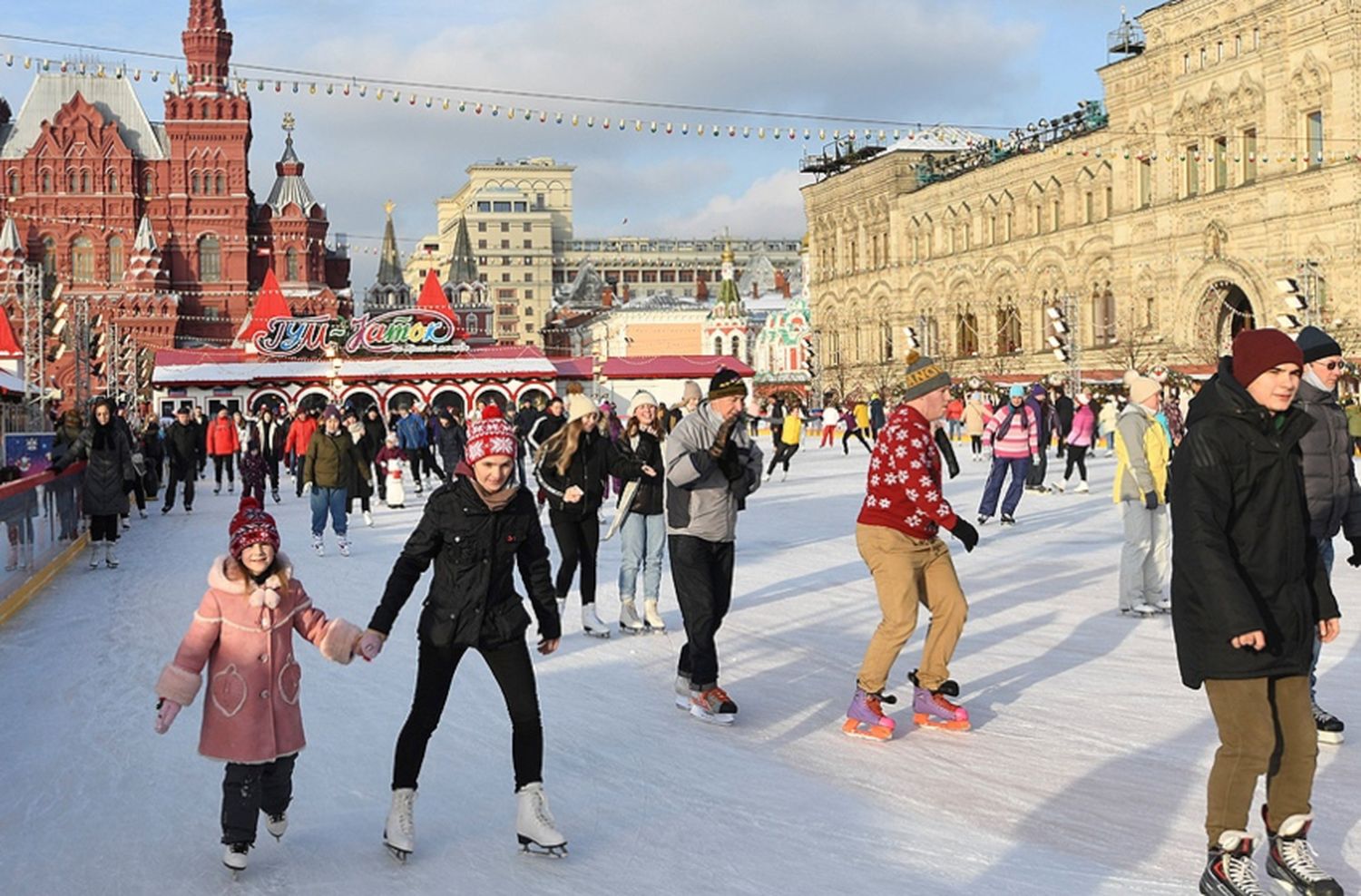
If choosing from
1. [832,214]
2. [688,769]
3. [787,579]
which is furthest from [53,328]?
[832,214]

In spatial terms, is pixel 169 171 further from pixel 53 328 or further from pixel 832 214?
pixel 53 328

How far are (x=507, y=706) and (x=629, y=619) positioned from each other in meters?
4.49

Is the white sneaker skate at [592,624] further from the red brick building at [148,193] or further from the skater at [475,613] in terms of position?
the red brick building at [148,193]

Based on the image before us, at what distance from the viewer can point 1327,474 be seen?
17.9ft

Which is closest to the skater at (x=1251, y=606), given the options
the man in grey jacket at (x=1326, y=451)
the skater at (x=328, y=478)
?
the man in grey jacket at (x=1326, y=451)

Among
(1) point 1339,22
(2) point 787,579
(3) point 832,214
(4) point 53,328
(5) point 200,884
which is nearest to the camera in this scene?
(5) point 200,884

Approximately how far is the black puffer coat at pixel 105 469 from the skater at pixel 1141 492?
8281 mm

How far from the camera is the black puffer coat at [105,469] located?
506 inches

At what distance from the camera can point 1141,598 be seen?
30.5ft

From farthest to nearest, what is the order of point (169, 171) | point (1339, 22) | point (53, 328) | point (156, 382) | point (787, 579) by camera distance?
point (169, 171) < point (156, 382) < point (1339, 22) < point (53, 328) < point (787, 579)

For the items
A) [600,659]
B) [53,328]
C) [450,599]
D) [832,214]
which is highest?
[832,214]

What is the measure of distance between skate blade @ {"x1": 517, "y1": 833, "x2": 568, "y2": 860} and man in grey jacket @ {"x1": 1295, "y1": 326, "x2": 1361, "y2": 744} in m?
2.67

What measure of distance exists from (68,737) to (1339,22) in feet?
114

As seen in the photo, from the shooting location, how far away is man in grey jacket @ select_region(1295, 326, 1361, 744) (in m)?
5.44
